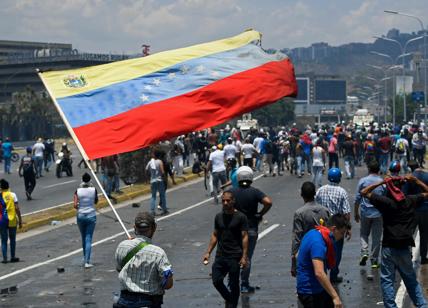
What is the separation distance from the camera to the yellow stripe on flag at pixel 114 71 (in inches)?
434

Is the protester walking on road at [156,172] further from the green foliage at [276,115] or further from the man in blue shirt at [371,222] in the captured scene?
the green foliage at [276,115]

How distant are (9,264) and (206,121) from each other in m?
8.67

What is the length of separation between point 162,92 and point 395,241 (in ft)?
9.85

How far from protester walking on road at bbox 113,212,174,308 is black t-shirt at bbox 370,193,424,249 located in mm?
3508

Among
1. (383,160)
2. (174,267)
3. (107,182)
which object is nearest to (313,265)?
(174,267)

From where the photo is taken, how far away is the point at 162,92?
11.2 meters

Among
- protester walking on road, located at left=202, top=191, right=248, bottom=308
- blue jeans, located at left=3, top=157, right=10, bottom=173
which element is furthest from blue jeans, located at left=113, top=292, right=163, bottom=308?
blue jeans, located at left=3, top=157, right=10, bottom=173

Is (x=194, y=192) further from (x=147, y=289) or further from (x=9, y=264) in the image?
(x=147, y=289)

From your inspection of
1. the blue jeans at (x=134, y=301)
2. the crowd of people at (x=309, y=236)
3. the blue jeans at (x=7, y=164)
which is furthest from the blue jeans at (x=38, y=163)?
the blue jeans at (x=134, y=301)

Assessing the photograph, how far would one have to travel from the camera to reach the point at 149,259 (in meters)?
8.86

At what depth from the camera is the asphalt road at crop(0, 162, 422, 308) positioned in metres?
14.1

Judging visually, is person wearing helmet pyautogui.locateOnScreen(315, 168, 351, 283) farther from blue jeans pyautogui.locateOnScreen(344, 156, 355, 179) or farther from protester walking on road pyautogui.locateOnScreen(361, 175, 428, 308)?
blue jeans pyautogui.locateOnScreen(344, 156, 355, 179)

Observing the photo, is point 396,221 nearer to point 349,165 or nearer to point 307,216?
point 307,216

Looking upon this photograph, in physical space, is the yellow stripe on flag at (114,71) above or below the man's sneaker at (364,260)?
above
